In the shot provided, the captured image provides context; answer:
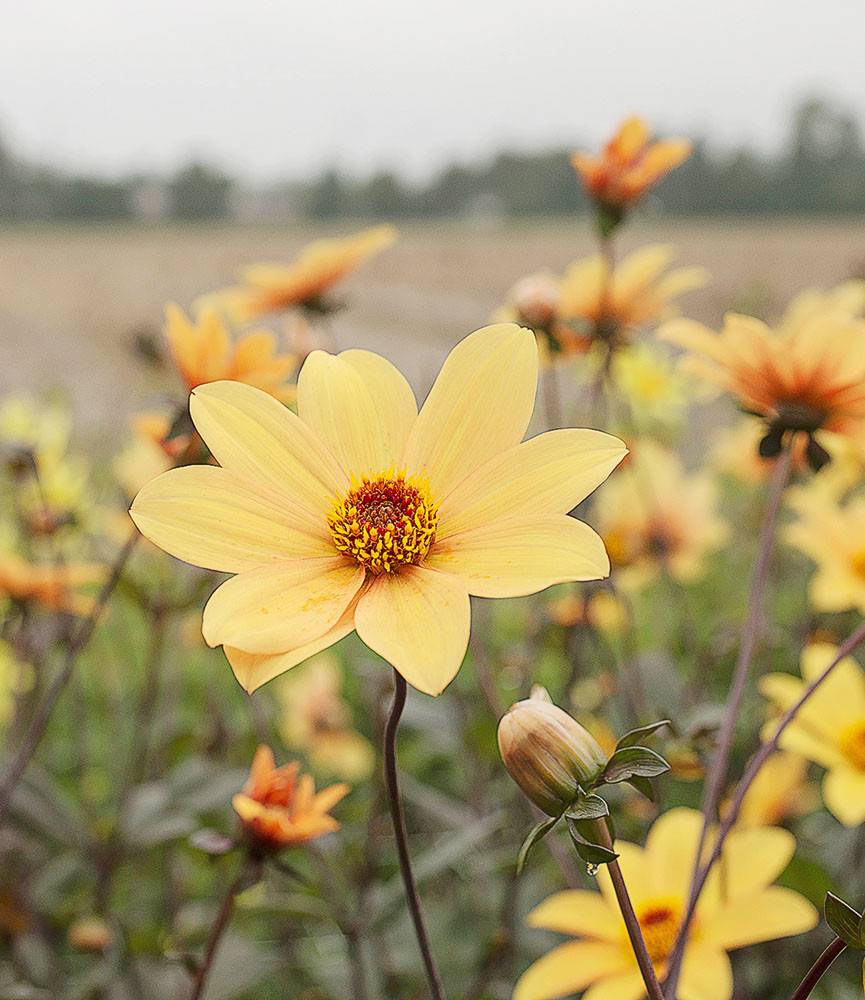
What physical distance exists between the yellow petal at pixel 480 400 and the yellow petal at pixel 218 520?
59mm

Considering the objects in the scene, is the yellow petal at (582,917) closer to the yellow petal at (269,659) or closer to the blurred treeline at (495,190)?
the yellow petal at (269,659)

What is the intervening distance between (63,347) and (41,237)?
1053mm

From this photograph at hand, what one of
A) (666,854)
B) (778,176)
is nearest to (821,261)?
(778,176)

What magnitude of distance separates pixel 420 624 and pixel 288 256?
13.1 ft

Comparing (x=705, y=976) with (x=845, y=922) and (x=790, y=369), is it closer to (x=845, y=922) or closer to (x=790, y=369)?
(x=845, y=922)

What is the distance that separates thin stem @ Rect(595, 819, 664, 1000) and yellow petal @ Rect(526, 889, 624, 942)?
17cm

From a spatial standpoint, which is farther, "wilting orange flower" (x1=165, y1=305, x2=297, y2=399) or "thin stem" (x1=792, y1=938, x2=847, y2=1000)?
"wilting orange flower" (x1=165, y1=305, x2=297, y2=399)

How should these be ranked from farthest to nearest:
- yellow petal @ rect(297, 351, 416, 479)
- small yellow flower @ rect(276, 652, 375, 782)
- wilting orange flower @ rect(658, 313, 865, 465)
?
small yellow flower @ rect(276, 652, 375, 782)
wilting orange flower @ rect(658, 313, 865, 465)
yellow petal @ rect(297, 351, 416, 479)

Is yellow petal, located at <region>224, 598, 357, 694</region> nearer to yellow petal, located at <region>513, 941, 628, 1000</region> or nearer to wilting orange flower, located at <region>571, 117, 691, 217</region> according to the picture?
yellow petal, located at <region>513, 941, 628, 1000</region>

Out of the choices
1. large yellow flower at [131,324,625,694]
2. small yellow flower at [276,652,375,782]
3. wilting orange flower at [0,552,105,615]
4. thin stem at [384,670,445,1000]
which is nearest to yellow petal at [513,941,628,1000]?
thin stem at [384,670,445,1000]

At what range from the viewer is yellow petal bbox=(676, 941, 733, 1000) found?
0.46 metres

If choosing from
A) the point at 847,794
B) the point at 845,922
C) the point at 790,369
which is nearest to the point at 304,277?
the point at 790,369

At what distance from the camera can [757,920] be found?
1.58ft

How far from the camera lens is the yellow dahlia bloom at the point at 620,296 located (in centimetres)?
85
